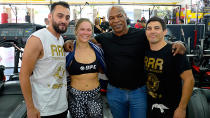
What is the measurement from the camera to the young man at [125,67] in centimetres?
173

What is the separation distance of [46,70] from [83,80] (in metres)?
0.36

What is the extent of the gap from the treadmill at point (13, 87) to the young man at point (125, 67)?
3.58ft

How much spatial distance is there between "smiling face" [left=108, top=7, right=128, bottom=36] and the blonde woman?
0.24 meters

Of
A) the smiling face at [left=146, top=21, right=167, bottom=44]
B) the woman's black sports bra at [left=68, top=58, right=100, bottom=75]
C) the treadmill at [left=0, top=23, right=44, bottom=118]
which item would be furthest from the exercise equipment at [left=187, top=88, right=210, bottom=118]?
the treadmill at [left=0, top=23, right=44, bottom=118]

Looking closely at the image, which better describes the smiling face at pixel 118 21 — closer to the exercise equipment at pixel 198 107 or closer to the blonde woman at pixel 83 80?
the blonde woman at pixel 83 80

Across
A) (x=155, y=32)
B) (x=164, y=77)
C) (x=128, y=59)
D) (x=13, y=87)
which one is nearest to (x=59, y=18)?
(x=128, y=59)

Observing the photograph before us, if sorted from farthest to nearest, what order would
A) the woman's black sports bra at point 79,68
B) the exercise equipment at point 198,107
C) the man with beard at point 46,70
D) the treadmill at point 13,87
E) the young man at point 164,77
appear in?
the treadmill at point 13,87, the exercise equipment at point 198,107, the woman's black sports bra at point 79,68, the young man at point 164,77, the man with beard at point 46,70

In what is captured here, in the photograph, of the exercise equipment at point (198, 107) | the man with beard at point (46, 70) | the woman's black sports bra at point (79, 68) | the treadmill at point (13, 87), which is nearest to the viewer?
the man with beard at point (46, 70)

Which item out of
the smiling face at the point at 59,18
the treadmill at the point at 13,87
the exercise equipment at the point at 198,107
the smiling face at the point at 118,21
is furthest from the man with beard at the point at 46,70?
the exercise equipment at the point at 198,107

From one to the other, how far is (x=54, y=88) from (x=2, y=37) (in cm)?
234

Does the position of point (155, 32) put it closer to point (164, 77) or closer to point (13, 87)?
point (164, 77)

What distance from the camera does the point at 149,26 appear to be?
161 cm

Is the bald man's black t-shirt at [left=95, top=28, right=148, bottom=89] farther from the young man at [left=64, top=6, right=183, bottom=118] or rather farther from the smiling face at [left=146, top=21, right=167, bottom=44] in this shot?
the smiling face at [left=146, top=21, right=167, bottom=44]

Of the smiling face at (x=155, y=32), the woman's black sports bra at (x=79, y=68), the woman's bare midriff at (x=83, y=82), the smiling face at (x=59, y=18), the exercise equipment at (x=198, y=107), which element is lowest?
the exercise equipment at (x=198, y=107)
